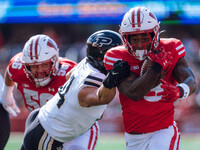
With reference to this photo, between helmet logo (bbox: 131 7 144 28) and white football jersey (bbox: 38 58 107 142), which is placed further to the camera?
white football jersey (bbox: 38 58 107 142)

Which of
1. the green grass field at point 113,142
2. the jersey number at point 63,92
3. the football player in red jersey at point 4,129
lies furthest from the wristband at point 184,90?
the green grass field at point 113,142

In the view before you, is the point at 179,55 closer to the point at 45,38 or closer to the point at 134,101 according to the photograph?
the point at 134,101

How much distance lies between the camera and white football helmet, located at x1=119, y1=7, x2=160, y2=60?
3.31 m

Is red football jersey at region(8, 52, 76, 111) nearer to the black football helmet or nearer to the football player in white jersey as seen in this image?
the football player in white jersey

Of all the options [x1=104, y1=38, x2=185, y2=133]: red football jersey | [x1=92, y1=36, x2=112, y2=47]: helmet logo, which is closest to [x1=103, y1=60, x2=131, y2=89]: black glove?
[x1=104, y1=38, x2=185, y2=133]: red football jersey

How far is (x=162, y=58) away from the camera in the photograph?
3.12 metres

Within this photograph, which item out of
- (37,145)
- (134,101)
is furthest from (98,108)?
(37,145)

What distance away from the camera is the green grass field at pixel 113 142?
6961mm

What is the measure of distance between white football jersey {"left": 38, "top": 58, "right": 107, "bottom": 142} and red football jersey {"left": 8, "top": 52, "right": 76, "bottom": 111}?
0.64m

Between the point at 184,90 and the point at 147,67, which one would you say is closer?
the point at 184,90

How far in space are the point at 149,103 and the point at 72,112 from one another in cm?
65

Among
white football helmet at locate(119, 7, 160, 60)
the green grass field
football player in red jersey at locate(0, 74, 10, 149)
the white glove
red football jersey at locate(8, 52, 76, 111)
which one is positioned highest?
white football helmet at locate(119, 7, 160, 60)

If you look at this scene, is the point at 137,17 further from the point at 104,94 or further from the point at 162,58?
the point at 104,94

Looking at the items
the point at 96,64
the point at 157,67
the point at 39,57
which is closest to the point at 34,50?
the point at 39,57
